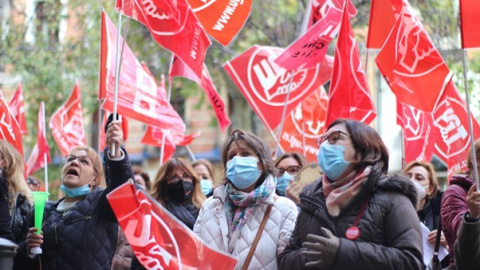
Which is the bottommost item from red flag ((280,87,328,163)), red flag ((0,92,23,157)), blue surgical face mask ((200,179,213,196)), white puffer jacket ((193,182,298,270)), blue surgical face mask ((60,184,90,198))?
blue surgical face mask ((200,179,213,196))

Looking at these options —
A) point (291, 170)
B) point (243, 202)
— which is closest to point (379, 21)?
point (291, 170)

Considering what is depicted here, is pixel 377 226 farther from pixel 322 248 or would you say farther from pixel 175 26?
pixel 175 26

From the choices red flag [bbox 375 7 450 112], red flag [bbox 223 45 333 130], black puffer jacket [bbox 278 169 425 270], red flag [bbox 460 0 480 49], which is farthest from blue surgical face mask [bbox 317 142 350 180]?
red flag [bbox 223 45 333 130]

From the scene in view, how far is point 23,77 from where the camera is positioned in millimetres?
18344

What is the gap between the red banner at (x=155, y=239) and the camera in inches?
207

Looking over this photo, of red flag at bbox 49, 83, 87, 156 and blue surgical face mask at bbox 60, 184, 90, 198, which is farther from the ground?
blue surgical face mask at bbox 60, 184, 90, 198

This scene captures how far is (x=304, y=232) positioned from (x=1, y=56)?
1321cm

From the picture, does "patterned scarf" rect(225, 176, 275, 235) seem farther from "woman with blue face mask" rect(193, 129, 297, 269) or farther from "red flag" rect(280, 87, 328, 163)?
"red flag" rect(280, 87, 328, 163)

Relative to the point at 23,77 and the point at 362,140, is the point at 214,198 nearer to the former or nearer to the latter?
the point at 362,140

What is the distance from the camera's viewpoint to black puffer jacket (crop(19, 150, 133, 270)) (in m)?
6.34

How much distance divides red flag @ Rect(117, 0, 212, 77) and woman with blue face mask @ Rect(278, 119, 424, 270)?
2.32m

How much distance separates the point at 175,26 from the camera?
745 cm

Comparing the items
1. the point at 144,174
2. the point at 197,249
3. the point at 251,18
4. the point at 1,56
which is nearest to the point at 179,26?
the point at 197,249

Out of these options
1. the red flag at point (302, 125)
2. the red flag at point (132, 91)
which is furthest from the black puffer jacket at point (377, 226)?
the red flag at point (302, 125)
